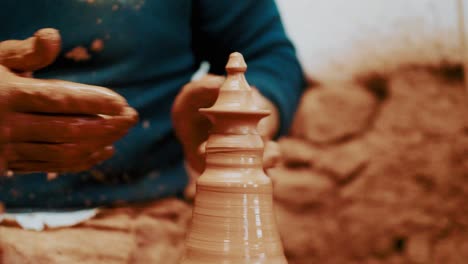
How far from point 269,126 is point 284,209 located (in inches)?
13.1

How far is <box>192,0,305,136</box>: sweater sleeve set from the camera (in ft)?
5.08

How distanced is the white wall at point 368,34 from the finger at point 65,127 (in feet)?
2.94

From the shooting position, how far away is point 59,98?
0.85 metres

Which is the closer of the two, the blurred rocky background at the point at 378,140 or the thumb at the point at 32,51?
the thumb at the point at 32,51

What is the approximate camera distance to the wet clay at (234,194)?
2.76 feet

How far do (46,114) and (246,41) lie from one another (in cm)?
79

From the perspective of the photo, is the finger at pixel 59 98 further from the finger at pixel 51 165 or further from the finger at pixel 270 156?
the finger at pixel 270 156

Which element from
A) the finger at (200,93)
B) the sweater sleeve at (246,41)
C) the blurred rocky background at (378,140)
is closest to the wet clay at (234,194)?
the finger at (200,93)

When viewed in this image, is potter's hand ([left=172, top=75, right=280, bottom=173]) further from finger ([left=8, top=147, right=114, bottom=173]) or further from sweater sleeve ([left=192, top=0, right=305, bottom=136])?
sweater sleeve ([left=192, top=0, right=305, bottom=136])

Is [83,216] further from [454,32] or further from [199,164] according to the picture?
[454,32]

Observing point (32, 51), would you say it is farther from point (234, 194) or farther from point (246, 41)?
point (246, 41)

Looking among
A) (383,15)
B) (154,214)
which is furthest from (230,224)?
(383,15)

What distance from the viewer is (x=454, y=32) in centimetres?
182

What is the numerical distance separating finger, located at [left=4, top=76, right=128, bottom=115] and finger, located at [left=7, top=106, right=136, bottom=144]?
0.04 ft
